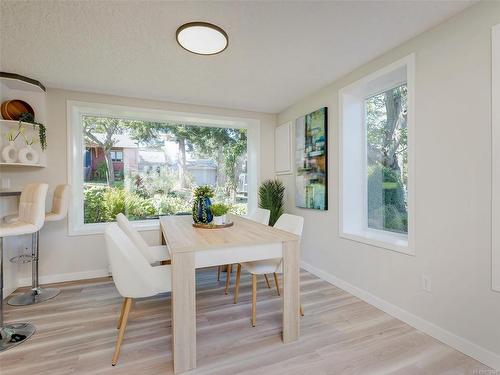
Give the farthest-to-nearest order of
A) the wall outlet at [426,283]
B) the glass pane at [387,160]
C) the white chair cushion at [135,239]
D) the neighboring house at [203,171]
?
the neighboring house at [203,171]
the glass pane at [387,160]
the white chair cushion at [135,239]
the wall outlet at [426,283]

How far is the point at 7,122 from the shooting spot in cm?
270

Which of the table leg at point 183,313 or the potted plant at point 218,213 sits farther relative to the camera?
the potted plant at point 218,213

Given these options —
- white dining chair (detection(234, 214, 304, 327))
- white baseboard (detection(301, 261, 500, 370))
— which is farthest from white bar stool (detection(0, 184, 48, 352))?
white baseboard (detection(301, 261, 500, 370))

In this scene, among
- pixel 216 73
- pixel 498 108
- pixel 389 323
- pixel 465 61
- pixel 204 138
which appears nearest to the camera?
pixel 498 108

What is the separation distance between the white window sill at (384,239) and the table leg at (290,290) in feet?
3.32

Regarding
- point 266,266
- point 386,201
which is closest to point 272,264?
point 266,266

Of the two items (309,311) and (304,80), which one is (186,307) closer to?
(309,311)

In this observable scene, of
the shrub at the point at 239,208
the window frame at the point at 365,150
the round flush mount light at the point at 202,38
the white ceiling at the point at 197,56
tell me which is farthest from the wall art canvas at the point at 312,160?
the round flush mount light at the point at 202,38

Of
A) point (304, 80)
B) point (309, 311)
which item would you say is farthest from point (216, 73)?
point (309, 311)

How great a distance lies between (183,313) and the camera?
1556 millimetres

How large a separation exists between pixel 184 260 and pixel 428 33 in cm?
248

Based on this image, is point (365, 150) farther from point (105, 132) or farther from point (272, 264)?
point (105, 132)

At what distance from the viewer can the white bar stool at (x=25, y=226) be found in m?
1.85

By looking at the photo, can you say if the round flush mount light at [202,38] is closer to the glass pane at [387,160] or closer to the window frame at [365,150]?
the window frame at [365,150]
